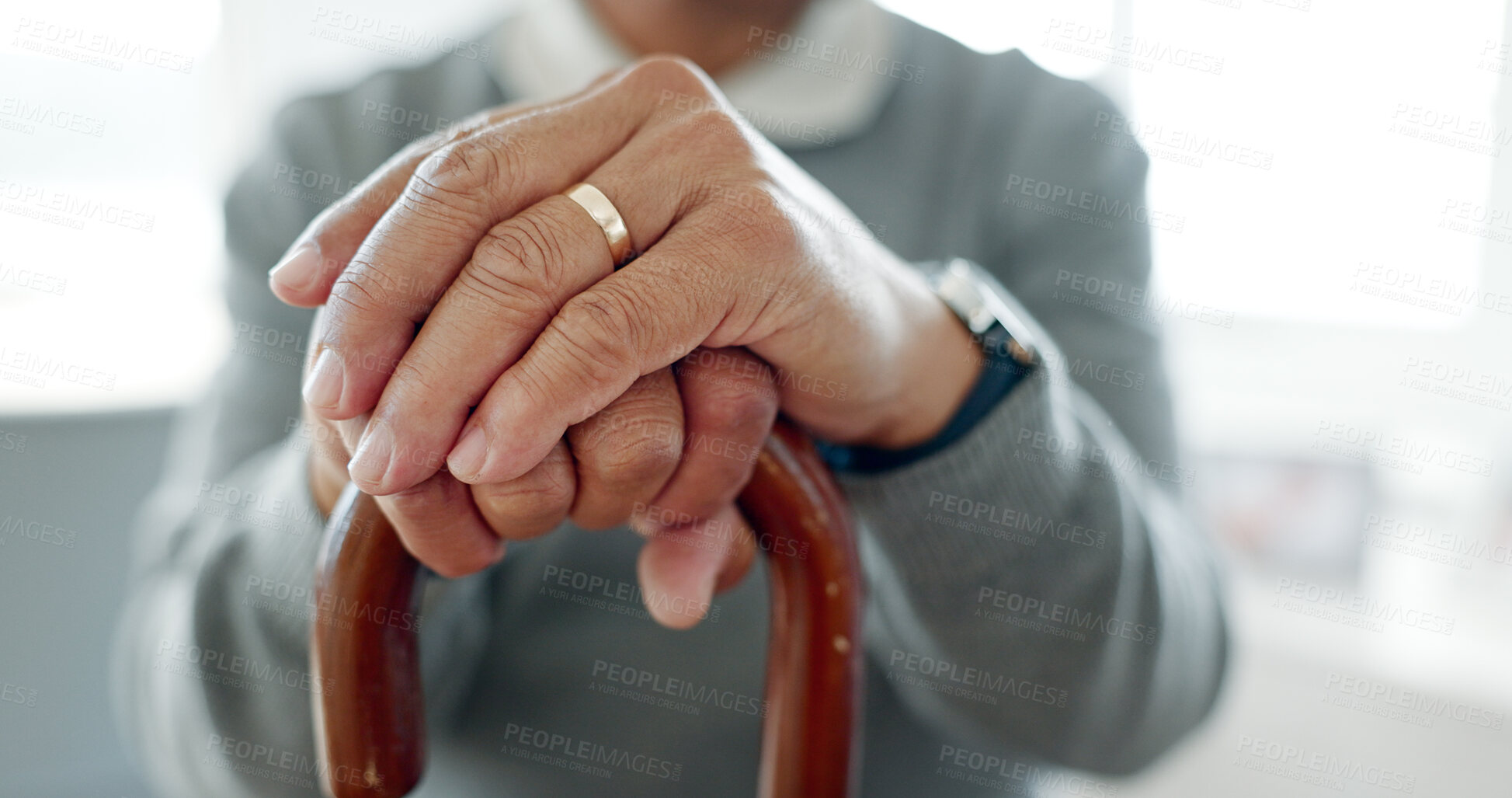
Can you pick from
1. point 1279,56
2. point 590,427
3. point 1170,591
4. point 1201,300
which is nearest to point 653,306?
point 590,427

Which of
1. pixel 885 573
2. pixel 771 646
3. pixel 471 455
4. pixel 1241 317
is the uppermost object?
pixel 471 455

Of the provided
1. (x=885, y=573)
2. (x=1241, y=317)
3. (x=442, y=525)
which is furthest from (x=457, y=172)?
(x=1241, y=317)

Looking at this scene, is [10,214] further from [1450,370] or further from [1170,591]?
[1450,370]

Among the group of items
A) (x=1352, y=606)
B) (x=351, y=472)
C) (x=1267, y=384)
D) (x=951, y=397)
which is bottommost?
(x=1352, y=606)

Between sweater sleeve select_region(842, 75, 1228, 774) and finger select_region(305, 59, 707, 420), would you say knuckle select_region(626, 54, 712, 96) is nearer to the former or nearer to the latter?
finger select_region(305, 59, 707, 420)

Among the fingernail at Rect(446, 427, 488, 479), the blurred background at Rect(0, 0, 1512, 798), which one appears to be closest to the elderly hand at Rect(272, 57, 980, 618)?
the fingernail at Rect(446, 427, 488, 479)

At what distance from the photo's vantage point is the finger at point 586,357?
0.29 m

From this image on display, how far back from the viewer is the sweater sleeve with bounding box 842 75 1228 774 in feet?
1.61

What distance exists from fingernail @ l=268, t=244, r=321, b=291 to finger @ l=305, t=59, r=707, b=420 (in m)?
0.02

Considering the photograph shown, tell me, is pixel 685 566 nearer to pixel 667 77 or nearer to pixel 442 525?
pixel 442 525

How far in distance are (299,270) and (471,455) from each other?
0.11m

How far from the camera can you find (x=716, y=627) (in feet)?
2.38

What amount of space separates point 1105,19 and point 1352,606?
4.08 ft

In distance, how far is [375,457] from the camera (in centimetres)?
28
